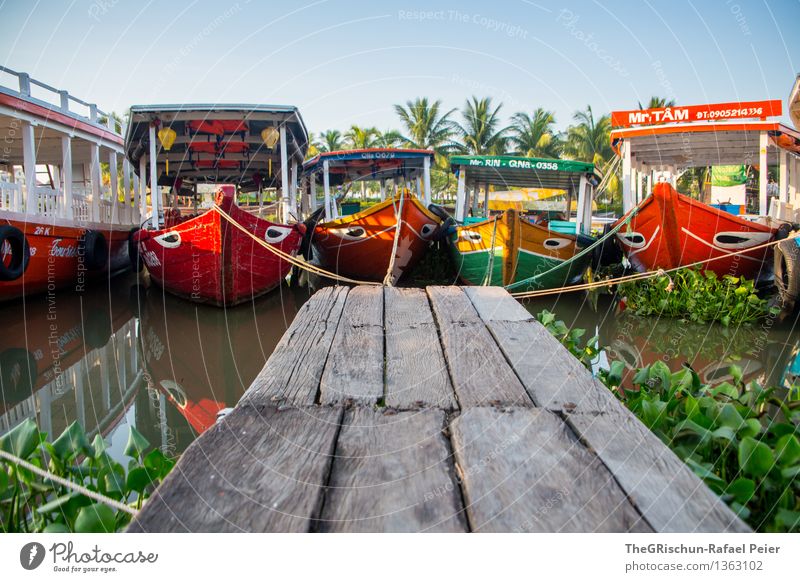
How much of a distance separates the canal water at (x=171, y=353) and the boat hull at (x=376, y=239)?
163 centimetres

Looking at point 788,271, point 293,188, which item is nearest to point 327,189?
point 293,188

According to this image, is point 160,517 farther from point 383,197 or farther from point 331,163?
point 383,197

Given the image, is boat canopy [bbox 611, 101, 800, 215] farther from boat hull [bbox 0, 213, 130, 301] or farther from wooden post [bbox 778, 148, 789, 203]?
boat hull [bbox 0, 213, 130, 301]

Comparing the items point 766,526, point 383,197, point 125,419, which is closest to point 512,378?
point 766,526

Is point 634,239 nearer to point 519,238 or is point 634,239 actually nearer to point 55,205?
point 519,238

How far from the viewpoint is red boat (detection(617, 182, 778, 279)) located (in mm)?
6574

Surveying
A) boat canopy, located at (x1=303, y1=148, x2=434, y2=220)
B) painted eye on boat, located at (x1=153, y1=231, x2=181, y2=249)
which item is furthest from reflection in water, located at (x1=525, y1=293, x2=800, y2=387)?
painted eye on boat, located at (x1=153, y1=231, x2=181, y2=249)

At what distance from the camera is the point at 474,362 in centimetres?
147

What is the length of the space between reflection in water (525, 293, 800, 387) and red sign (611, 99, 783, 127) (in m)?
2.71

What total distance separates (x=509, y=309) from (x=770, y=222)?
6.83 metres

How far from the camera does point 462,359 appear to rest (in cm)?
150

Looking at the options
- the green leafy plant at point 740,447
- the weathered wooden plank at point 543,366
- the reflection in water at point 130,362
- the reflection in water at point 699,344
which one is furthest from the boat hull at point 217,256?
the green leafy plant at point 740,447

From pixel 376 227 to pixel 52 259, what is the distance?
463cm

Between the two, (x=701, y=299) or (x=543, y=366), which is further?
(x=701, y=299)
